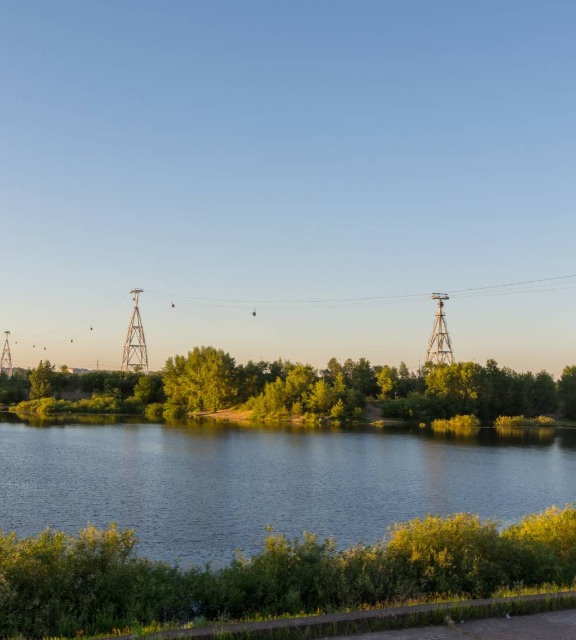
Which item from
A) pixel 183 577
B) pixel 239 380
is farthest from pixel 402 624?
pixel 239 380

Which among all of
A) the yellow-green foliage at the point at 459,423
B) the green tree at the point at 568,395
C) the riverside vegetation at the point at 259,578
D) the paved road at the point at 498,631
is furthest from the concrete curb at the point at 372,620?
the green tree at the point at 568,395

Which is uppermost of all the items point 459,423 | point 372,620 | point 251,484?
point 372,620

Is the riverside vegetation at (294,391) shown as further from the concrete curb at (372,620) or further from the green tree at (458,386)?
the concrete curb at (372,620)

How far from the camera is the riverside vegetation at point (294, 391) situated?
11662 centimetres

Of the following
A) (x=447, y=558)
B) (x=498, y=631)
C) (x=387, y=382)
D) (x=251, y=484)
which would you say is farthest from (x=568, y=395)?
(x=498, y=631)

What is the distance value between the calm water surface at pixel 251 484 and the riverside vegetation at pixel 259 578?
6.88 metres

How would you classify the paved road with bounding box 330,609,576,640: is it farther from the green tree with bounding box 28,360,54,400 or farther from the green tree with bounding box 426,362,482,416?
the green tree with bounding box 28,360,54,400

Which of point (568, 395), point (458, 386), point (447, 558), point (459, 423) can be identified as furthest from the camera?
point (568, 395)

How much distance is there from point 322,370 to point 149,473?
11907cm

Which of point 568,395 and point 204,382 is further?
point 204,382

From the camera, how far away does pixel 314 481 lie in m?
43.7

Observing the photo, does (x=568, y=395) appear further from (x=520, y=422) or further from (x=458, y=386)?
(x=458, y=386)

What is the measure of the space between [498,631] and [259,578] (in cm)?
652

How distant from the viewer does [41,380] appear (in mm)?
145375
